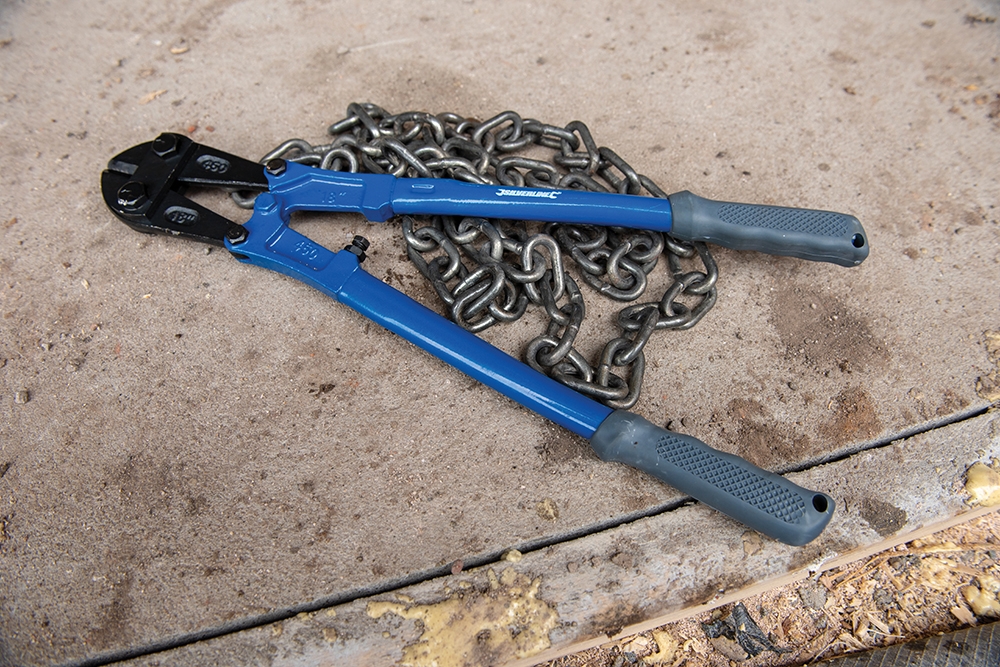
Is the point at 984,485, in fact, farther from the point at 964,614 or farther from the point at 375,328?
the point at 375,328

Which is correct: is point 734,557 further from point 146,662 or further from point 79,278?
point 79,278

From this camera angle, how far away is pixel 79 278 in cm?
236

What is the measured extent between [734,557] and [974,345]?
3.87ft

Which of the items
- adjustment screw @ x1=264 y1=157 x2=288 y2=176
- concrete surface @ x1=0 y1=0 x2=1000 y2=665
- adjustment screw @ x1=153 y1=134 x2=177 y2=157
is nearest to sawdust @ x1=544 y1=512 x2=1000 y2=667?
concrete surface @ x1=0 y1=0 x2=1000 y2=665

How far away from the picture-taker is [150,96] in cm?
291

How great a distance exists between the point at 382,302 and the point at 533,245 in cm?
55

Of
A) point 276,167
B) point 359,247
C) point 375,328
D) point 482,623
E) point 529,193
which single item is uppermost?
point 529,193

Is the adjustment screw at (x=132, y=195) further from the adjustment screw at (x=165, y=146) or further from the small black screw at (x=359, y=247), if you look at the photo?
the small black screw at (x=359, y=247)

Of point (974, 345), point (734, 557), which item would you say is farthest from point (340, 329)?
point (974, 345)

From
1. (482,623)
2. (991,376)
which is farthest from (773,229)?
(482,623)

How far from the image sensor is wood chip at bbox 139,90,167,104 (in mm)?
2891

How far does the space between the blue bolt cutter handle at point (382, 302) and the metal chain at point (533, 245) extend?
0.54ft

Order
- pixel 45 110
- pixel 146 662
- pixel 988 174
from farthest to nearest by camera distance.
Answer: pixel 45 110, pixel 988 174, pixel 146 662

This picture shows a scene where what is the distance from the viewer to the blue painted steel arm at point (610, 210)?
204 cm
